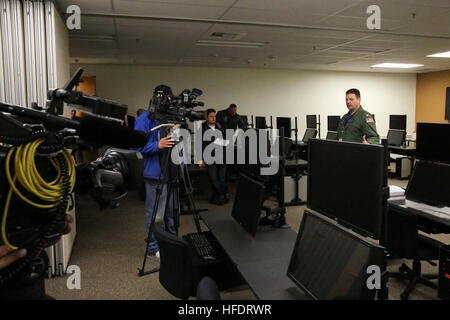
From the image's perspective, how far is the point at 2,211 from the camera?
0.94m

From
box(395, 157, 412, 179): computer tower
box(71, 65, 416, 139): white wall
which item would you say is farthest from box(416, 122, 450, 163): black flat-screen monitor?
box(71, 65, 416, 139): white wall

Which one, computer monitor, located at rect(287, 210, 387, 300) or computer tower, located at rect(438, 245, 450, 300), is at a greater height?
computer monitor, located at rect(287, 210, 387, 300)

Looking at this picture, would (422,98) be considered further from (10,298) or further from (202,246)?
(10,298)

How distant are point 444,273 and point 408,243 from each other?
29cm

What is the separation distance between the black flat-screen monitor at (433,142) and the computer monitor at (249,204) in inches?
65.7

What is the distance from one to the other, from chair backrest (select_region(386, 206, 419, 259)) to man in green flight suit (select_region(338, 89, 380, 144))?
4.67 ft

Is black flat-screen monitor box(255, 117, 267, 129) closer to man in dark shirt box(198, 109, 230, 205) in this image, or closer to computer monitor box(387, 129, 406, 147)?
man in dark shirt box(198, 109, 230, 205)

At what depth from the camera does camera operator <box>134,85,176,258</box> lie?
3.03 m

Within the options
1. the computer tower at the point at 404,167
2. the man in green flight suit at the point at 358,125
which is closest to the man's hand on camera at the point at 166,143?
the man in green flight suit at the point at 358,125

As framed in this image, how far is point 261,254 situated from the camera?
1.89 meters

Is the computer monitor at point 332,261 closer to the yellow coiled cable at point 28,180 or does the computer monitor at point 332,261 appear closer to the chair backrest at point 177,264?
the chair backrest at point 177,264

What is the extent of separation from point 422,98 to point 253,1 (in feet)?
31.7

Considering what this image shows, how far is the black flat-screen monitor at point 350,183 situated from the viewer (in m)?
1.28

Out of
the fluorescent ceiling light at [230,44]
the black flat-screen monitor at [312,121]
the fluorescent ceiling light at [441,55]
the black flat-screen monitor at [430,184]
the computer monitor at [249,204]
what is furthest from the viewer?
the black flat-screen monitor at [312,121]
